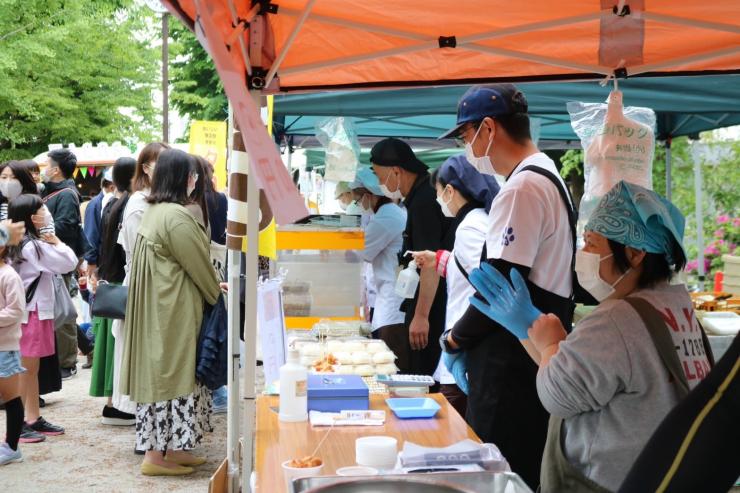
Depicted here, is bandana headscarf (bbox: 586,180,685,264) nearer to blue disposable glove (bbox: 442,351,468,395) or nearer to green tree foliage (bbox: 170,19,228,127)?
blue disposable glove (bbox: 442,351,468,395)

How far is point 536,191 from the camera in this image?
3.07 metres

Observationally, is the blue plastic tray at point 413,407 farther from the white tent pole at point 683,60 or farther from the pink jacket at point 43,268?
the pink jacket at point 43,268

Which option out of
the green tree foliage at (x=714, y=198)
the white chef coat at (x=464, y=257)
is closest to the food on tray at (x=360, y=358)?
the white chef coat at (x=464, y=257)

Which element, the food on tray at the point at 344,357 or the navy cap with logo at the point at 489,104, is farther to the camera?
the food on tray at the point at 344,357

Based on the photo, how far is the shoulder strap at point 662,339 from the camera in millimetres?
2082

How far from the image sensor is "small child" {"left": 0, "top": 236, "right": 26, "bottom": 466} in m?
5.30

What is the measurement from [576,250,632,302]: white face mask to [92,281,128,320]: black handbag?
4.08m

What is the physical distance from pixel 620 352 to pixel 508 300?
0.51 m

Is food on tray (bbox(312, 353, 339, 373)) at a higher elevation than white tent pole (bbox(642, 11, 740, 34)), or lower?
lower

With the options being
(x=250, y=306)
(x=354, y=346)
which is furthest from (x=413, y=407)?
(x=354, y=346)

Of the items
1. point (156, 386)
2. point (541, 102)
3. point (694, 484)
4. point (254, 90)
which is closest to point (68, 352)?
point (156, 386)

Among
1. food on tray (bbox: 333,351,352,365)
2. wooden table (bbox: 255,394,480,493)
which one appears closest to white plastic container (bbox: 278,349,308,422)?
wooden table (bbox: 255,394,480,493)

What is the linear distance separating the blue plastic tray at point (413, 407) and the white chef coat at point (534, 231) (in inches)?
25.4

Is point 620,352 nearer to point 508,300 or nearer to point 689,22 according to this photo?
point 508,300
